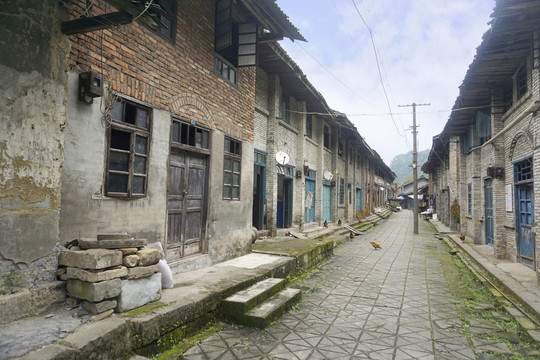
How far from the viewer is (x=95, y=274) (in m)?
3.19

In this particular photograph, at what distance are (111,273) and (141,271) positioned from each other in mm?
372

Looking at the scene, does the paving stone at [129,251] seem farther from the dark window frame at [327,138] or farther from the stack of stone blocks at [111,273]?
the dark window frame at [327,138]

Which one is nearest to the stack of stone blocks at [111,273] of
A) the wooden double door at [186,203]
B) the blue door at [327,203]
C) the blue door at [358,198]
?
the wooden double door at [186,203]

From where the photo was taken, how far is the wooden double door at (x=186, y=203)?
5.31 m

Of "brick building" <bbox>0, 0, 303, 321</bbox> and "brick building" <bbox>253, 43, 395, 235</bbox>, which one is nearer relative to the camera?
"brick building" <bbox>0, 0, 303, 321</bbox>

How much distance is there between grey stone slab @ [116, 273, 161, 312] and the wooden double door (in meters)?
1.42

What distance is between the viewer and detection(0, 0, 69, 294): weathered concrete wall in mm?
3008

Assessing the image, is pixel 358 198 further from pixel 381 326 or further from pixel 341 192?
pixel 381 326

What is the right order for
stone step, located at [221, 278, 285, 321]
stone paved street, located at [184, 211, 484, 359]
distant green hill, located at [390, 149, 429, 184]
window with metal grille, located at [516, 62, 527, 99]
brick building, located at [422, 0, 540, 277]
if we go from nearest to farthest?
stone paved street, located at [184, 211, 484, 359]
stone step, located at [221, 278, 285, 321]
brick building, located at [422, 0, 540, 277]
window with metal grille, located at [516, 62, 527, 99]
distant green hill, located at [390, 149, 429, 184]

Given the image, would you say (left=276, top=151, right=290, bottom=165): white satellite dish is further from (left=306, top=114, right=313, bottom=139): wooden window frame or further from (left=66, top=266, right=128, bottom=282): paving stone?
(left=66, top=266, right=128, bottom=282): paving stone

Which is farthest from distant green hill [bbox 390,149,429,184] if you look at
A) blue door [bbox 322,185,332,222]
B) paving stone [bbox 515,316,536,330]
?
paving stone [bbox 515,316,536,330]

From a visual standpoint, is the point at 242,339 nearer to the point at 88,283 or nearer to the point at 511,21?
the point at 88,283

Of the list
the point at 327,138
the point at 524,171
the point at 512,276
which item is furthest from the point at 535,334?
the point at 327,138

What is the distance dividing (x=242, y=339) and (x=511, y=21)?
7.42 meters
